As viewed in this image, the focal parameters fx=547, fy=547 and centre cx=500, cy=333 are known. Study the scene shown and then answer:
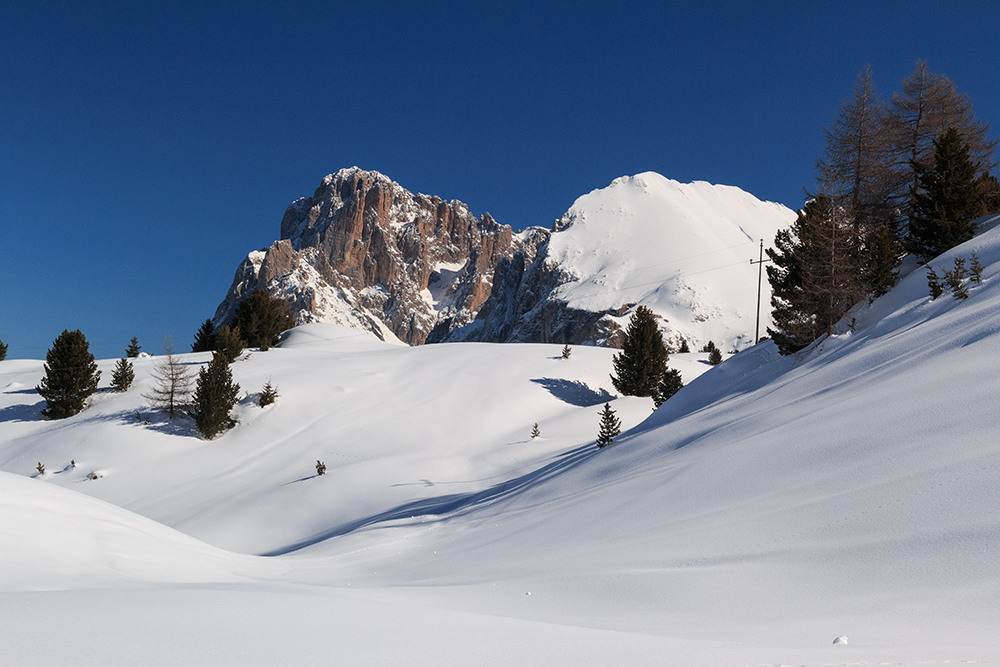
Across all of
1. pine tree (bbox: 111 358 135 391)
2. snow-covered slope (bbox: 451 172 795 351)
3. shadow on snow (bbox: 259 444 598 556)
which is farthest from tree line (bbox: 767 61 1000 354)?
snow-covered slope (bbox: 451 172 795 351)

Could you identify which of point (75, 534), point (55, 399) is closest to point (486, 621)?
point (75, 534)

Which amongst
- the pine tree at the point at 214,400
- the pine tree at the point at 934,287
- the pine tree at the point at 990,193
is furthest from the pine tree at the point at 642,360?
the pine tree at the point at 214,400

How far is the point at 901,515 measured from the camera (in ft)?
15.6

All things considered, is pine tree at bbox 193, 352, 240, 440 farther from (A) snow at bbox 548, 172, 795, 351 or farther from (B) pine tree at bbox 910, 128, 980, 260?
(A) snow at bbox 548, 172, 795, 351

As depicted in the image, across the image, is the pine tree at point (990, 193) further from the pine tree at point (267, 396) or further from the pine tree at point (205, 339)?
the pine tree at point (205, 339)

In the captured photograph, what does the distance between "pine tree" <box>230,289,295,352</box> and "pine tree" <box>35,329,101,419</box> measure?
9708 millimetres

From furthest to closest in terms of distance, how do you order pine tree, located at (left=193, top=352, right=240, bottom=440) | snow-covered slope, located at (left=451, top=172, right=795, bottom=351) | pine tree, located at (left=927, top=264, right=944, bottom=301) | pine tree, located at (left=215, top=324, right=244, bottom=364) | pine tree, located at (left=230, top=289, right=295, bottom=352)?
snow-covered slope, located at (left=451, top=172, right=795, bottom=351), pine tree, located at (left=230, top=289, right=295, bottom=352), pine tree, located at (left=215, top=324, right=244, bottom=364), pine tree, located at (left=193, top=352, right=240, bottom=440), pine tree, located at (left=927, top=264, right=944, bottom=301)

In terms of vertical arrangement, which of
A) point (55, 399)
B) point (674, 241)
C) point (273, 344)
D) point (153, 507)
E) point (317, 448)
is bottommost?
point (153, 507)

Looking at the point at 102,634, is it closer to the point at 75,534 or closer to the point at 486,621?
the point at 486,621

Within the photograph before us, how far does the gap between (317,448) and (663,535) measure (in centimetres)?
1860

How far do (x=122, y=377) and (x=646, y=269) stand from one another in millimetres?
99087

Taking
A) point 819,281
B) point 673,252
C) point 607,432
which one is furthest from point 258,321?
point 673,252

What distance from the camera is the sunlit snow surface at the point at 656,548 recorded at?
10.1 ft

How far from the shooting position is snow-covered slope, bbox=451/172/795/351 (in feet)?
315
